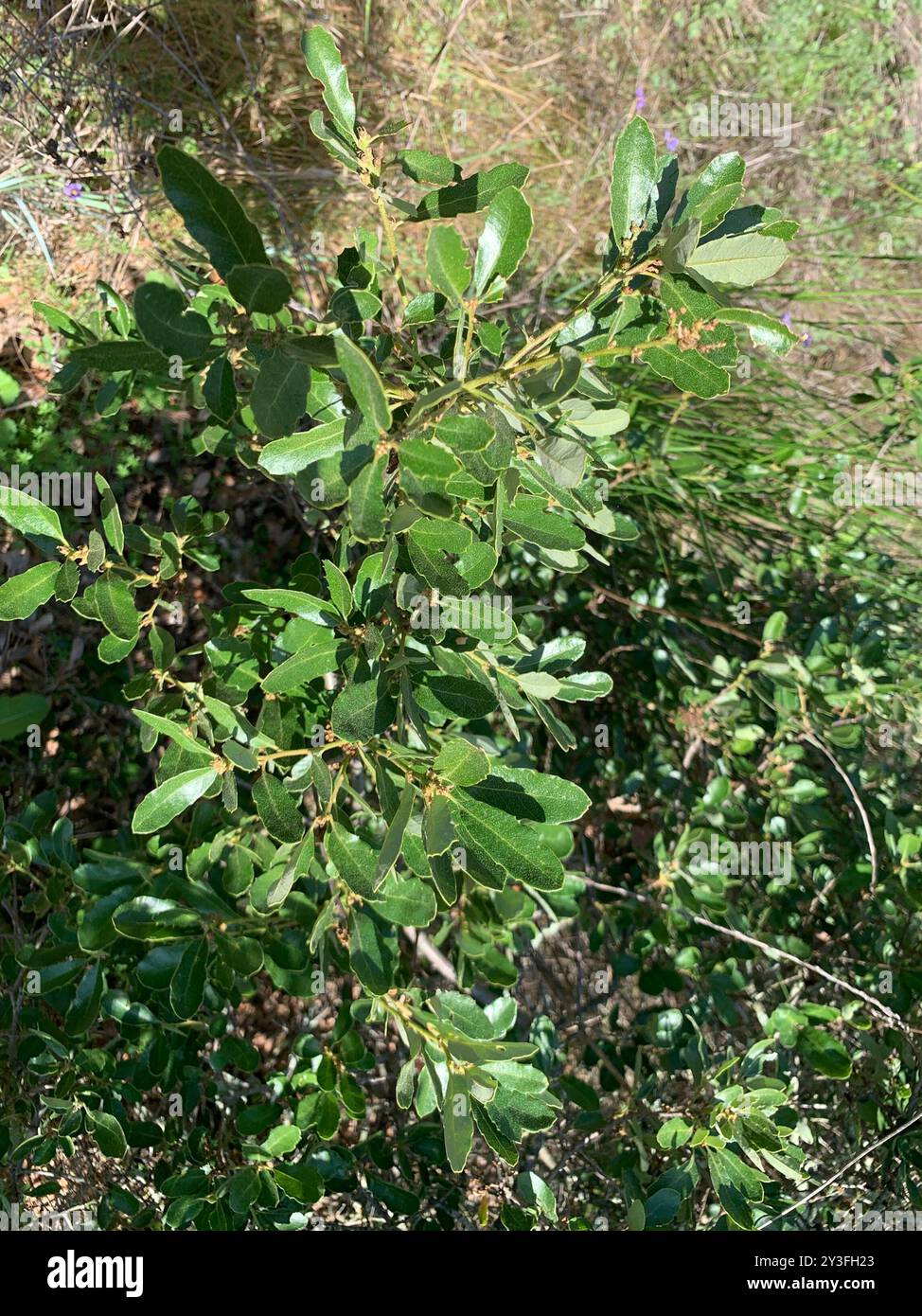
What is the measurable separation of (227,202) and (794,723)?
151 cm

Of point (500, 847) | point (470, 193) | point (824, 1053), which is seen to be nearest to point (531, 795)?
point (500, 847)

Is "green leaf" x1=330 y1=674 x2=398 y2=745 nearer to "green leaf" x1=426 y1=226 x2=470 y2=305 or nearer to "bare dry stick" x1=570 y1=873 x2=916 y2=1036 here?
"green leaf" x1=426 y1=226 x2=470 y2=305

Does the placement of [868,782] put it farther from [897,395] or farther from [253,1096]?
[253,1096]

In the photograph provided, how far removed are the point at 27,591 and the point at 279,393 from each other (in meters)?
0.41

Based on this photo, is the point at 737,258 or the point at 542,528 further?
the point at 542,528

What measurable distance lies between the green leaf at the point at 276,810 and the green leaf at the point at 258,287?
52 centimetres

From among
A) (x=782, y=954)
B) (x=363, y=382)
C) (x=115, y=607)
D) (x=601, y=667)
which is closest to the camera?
(x=363, y=382)

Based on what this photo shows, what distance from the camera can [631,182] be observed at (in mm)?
911

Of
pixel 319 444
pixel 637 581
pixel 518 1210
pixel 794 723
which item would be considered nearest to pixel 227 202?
pixel 319 444


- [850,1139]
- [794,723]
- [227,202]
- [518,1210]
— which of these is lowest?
[850,1139]

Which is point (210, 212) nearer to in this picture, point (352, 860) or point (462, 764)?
point (462, 764)

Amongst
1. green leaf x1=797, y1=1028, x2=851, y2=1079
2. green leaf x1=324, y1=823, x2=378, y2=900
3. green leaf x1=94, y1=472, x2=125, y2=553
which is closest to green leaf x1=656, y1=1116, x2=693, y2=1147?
green leaf x1=797, y1=1028, x2=851, y2=1079

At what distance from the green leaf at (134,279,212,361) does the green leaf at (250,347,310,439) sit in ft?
0.40
